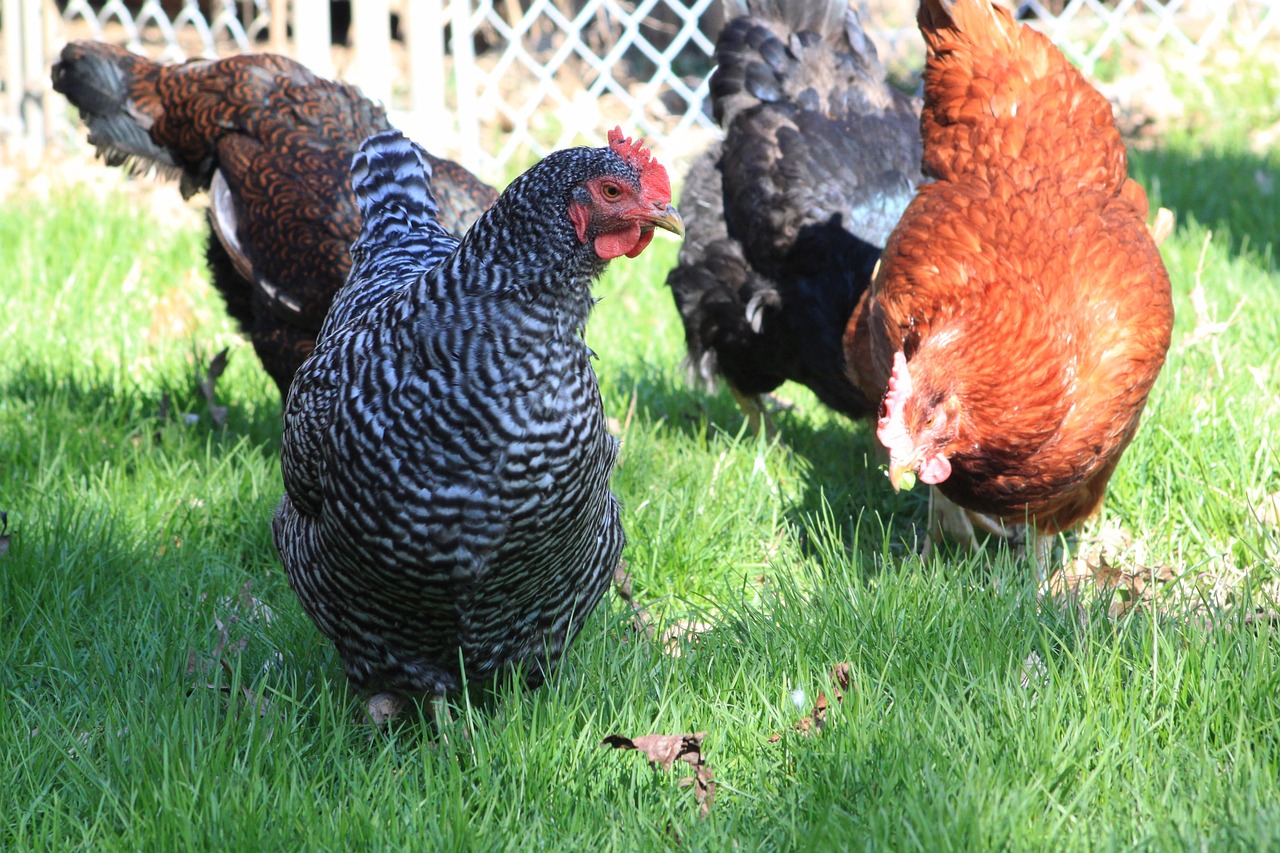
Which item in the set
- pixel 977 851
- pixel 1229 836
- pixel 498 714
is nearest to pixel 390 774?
pixel 498 714

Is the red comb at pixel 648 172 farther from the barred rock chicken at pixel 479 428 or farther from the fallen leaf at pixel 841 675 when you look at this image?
the fallen leaf at pixel 841 675

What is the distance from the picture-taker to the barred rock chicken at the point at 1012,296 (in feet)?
9.93

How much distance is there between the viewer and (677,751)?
2.48 meters

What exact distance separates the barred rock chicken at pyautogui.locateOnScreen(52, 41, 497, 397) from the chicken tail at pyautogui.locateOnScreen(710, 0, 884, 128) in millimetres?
1181

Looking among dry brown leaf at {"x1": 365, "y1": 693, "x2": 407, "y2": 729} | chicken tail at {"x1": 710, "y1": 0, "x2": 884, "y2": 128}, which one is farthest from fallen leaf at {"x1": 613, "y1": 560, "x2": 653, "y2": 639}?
chicken tail at {"x1": 710, "y1": 0, "x2": 884, "y2": 128}

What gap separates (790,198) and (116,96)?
107 inches

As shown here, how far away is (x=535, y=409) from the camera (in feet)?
7.79

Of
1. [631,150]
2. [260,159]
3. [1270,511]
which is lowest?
[1270,511]

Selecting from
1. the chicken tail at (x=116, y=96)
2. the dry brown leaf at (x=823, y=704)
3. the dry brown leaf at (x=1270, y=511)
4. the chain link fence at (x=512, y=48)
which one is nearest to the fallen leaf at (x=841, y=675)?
the dry brown leaf at (x=823, y=704)

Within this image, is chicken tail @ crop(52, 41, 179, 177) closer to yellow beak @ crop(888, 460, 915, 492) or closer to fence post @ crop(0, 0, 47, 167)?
yellow beak @ crop(888, 460, 915, 492)

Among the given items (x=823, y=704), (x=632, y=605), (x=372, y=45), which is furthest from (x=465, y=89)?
(x=823, y=704)

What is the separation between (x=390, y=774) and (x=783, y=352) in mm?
2582

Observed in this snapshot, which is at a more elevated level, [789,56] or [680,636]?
[789,56]

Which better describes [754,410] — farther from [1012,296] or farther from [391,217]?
[391,217]
